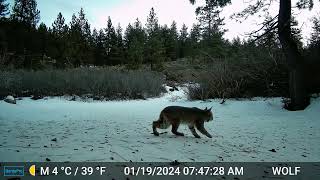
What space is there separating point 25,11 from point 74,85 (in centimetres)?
3445

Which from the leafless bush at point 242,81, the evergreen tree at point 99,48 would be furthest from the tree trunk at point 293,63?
the evergreen tree at point 99,48

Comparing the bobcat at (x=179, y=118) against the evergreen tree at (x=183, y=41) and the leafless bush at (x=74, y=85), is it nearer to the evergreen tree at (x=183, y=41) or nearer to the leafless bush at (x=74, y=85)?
the leafless bush at (x=74, y=85)

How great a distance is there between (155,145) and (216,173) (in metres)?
1.18

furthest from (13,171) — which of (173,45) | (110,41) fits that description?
(173,45)

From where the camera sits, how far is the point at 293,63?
807 cm

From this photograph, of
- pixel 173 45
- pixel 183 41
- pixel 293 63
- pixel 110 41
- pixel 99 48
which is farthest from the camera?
pixel 183 41

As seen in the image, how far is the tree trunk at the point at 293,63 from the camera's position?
26.0ft

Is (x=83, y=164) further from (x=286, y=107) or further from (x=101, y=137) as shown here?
(x=286, y=107)

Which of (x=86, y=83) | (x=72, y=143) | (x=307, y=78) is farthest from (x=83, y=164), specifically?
(x=86, y=83)

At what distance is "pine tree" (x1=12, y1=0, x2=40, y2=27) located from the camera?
39062 mm

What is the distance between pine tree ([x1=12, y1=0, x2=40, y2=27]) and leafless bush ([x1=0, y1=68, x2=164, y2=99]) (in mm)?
31452

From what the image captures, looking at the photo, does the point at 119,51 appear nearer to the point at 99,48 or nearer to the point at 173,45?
the point at 99,48

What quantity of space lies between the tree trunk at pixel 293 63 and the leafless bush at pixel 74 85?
768 cm

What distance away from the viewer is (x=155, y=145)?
3641 millimetres
